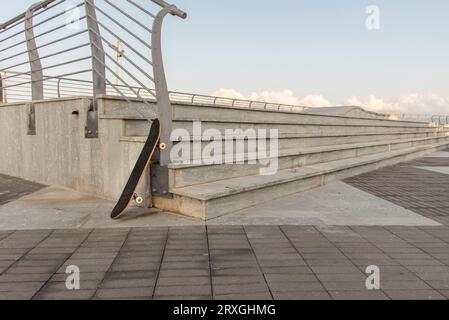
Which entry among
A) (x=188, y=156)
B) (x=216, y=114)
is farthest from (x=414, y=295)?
(x=216, y=114)

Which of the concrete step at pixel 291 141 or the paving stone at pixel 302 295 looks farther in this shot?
the concrete step at pixel 291 141

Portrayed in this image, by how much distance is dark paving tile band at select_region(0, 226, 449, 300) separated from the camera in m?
2.43

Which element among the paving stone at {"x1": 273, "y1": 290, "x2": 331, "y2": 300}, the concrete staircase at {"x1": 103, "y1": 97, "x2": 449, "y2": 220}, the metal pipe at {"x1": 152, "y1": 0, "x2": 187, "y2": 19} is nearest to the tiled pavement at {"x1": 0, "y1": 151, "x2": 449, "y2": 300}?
the paving stone at {"x1": 273, "y1": 290, "x2": 331, "y2": 300}

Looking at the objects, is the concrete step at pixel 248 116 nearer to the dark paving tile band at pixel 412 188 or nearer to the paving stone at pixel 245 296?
the dark paving tile band at pixel 412 188

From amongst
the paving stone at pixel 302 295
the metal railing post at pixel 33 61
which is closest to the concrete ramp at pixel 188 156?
the metal railing post at pixel 33 61

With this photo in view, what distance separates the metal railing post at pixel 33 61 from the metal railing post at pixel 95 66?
1.95m

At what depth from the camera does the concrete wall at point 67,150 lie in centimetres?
498

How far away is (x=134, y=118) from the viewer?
4.99 m

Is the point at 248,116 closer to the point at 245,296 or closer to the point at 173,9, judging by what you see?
the point at 173,9

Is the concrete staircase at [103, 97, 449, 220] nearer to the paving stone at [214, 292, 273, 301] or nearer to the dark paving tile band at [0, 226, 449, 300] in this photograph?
the dark paving tile band at [0, 226, 449, 300]

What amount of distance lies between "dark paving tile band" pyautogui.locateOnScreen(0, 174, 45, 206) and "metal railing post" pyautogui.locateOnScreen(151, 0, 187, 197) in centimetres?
238
